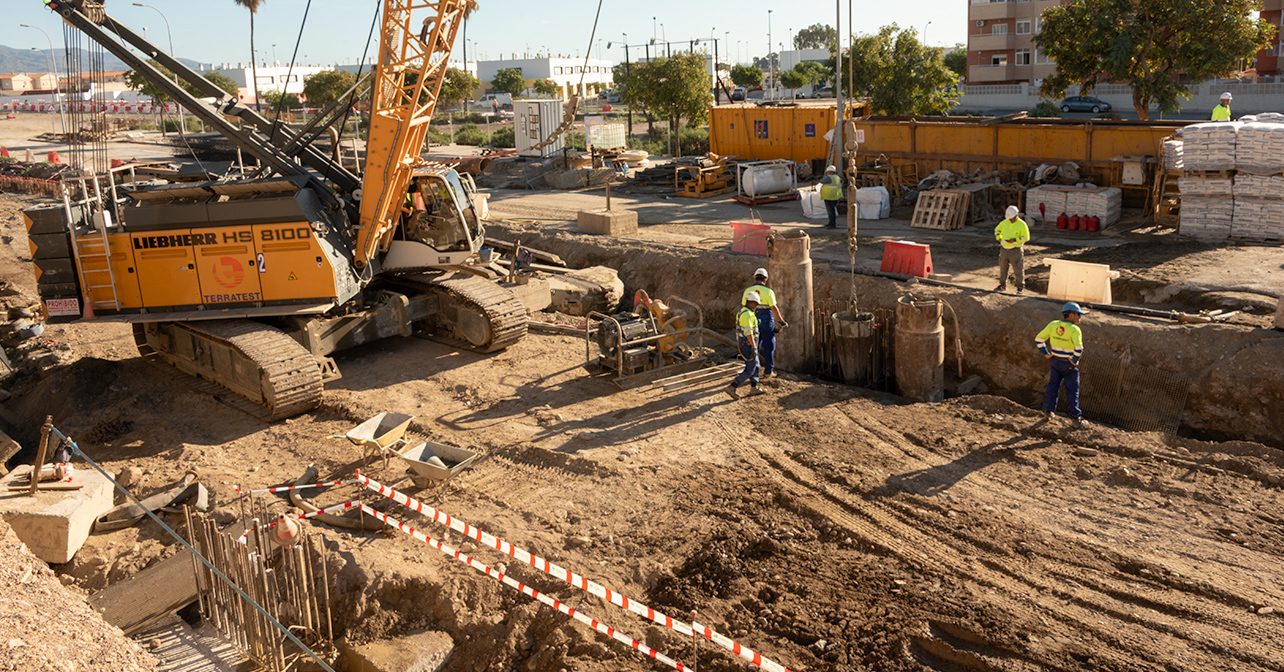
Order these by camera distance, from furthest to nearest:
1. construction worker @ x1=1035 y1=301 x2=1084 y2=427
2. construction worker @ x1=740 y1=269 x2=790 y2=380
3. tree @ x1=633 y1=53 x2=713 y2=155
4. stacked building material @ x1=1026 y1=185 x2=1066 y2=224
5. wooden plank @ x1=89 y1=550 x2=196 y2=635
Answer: tree @ x1=633 y1=53 x2=713 y2=155
stacked building material @ x1=1026 y1=185 x2=1066 y2=224
construction worker @ x1=740 y1=269 x2=790 y2=380
construction worker @ x1=1035 y1=301 x2=1084 y2=427
wooden plank @ x1=89 y1=550 x2=196 y2=635

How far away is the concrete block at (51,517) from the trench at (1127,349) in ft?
34.6

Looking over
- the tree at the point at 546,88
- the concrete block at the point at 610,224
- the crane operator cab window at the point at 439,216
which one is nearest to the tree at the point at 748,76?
the tree at the point at 546,88

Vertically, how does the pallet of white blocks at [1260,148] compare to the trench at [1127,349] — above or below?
above

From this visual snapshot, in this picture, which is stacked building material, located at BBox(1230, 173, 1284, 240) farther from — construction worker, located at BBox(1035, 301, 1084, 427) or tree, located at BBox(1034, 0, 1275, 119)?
construction worker, located at BBox(1035, 301, 1084, 427)

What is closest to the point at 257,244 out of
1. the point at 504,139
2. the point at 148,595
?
the point at 148,595

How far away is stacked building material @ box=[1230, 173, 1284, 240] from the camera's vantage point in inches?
706

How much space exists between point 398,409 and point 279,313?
7.50 ft

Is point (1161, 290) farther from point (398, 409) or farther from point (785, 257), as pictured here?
point (398, 409)

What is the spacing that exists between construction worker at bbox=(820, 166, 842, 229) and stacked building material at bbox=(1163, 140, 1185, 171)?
6.77 m

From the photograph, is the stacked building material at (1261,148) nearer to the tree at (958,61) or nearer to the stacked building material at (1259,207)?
the stacked building material at (1259,207)

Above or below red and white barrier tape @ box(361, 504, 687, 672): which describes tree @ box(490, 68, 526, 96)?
above

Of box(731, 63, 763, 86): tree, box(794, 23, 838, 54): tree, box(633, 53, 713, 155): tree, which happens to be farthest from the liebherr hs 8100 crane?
box(794, 23, 838, 54): tree

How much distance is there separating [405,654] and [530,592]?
115 cm

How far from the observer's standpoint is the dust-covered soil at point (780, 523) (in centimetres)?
751
